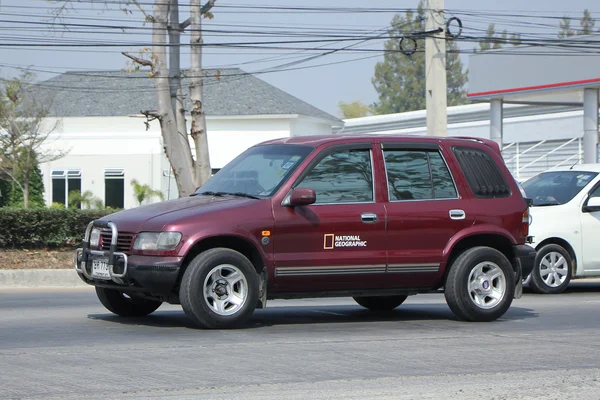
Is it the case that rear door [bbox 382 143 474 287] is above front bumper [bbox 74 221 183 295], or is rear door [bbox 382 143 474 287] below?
above

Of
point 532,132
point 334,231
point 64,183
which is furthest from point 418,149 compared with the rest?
point 64,183

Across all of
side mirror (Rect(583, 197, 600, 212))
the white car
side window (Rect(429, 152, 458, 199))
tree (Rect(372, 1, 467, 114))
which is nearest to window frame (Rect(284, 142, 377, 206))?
side window (Rect(429, 152, 458, 199))

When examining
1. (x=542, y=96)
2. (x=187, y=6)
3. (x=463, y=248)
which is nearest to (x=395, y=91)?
(x=542, y=96)

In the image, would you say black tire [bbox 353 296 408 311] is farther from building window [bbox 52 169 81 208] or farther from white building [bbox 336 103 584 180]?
building window [bbox 52 169 81 208]

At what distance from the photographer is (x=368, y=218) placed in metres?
9.80

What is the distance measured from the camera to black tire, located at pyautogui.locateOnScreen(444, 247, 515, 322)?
10172 millimetres

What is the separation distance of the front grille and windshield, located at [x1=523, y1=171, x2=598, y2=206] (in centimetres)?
768

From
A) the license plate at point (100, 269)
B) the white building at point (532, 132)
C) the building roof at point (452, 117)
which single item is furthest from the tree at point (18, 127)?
the license plate at point (100, 269)

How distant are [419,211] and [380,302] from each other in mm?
1922

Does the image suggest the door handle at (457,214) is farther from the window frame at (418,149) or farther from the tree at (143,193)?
the tree at (143,193)

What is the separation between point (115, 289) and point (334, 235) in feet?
7.18

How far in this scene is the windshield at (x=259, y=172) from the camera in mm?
9773

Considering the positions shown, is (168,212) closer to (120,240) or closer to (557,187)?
(120,240)

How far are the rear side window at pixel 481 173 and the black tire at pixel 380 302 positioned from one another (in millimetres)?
1747
